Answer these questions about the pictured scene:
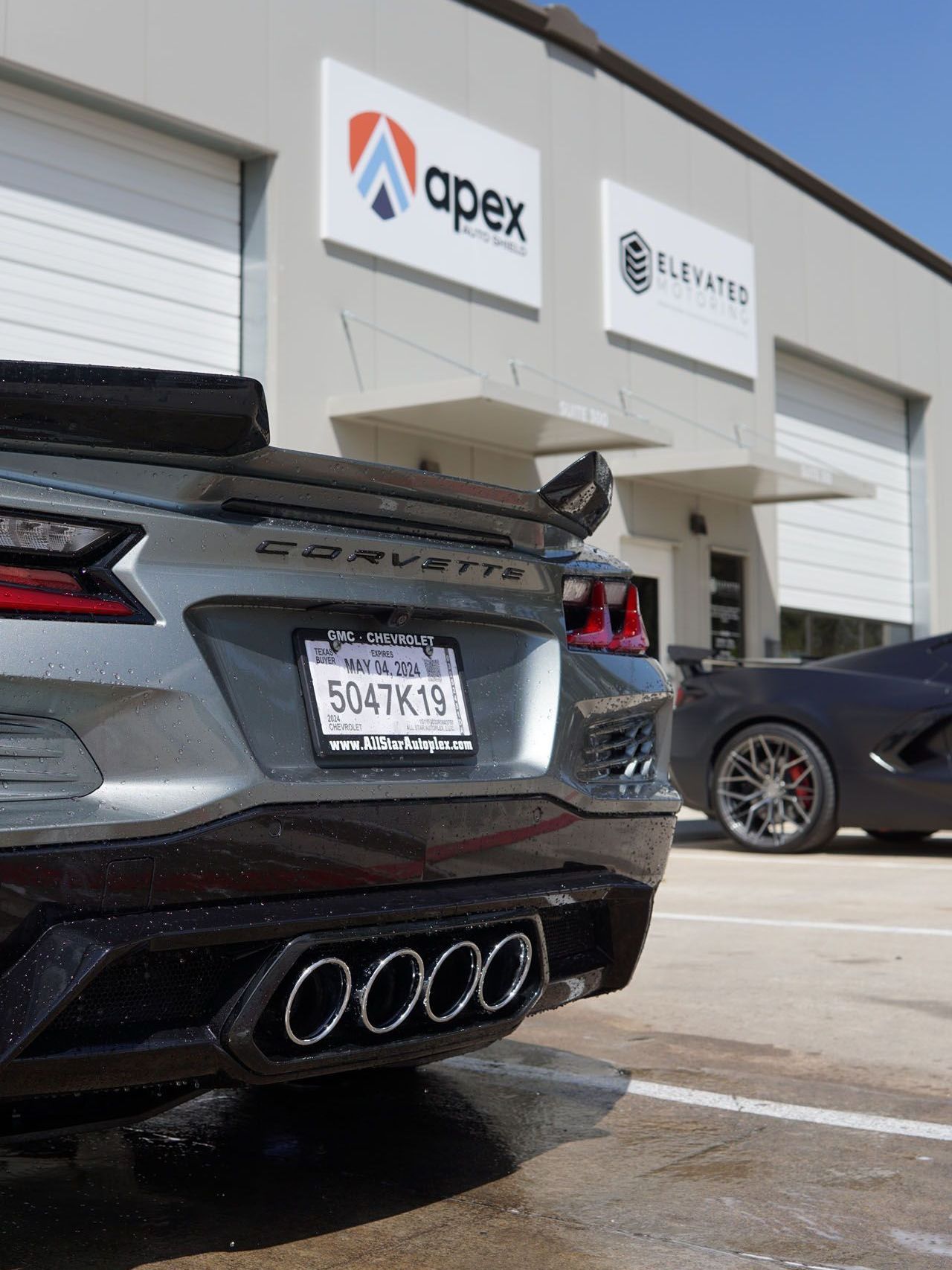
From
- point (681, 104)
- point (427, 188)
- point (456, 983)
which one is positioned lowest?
point (456, 983)

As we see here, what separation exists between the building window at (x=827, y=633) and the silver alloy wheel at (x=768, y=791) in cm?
1032

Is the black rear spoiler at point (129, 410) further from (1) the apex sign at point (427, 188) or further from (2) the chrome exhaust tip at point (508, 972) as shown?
(1) the apex sign at point (427, 188)

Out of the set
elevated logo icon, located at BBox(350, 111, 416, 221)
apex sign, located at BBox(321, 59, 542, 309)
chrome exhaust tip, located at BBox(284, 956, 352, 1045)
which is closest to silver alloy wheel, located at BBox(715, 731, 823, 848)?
chrome exhaust tip, located at BBox(284, 956, 352, 1045)

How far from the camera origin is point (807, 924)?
5.75m

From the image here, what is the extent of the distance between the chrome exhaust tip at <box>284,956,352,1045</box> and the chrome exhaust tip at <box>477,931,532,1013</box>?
332mm

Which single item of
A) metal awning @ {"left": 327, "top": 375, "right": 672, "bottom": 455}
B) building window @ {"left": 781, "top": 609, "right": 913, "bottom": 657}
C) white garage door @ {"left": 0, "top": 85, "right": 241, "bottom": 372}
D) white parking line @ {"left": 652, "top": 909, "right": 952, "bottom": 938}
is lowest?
white parking line @ {"left": 652, "top": 909, "right": 952, "bottom": 938}

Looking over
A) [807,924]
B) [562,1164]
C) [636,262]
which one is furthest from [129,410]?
[636,262]

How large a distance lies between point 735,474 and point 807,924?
1106cm

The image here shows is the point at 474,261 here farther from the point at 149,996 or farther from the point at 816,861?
the point at 149,996

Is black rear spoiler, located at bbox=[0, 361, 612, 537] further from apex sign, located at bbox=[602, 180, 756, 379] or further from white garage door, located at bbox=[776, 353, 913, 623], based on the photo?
white garage door, located at bbox=[776, 353, 913, 623]

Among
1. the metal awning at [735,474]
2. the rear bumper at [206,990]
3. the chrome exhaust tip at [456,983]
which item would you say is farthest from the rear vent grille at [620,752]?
the metal awning at [735,474]

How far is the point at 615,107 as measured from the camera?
54.1 ft

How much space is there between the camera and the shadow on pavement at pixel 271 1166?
2.47 m

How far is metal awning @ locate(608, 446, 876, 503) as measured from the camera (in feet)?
51.8
